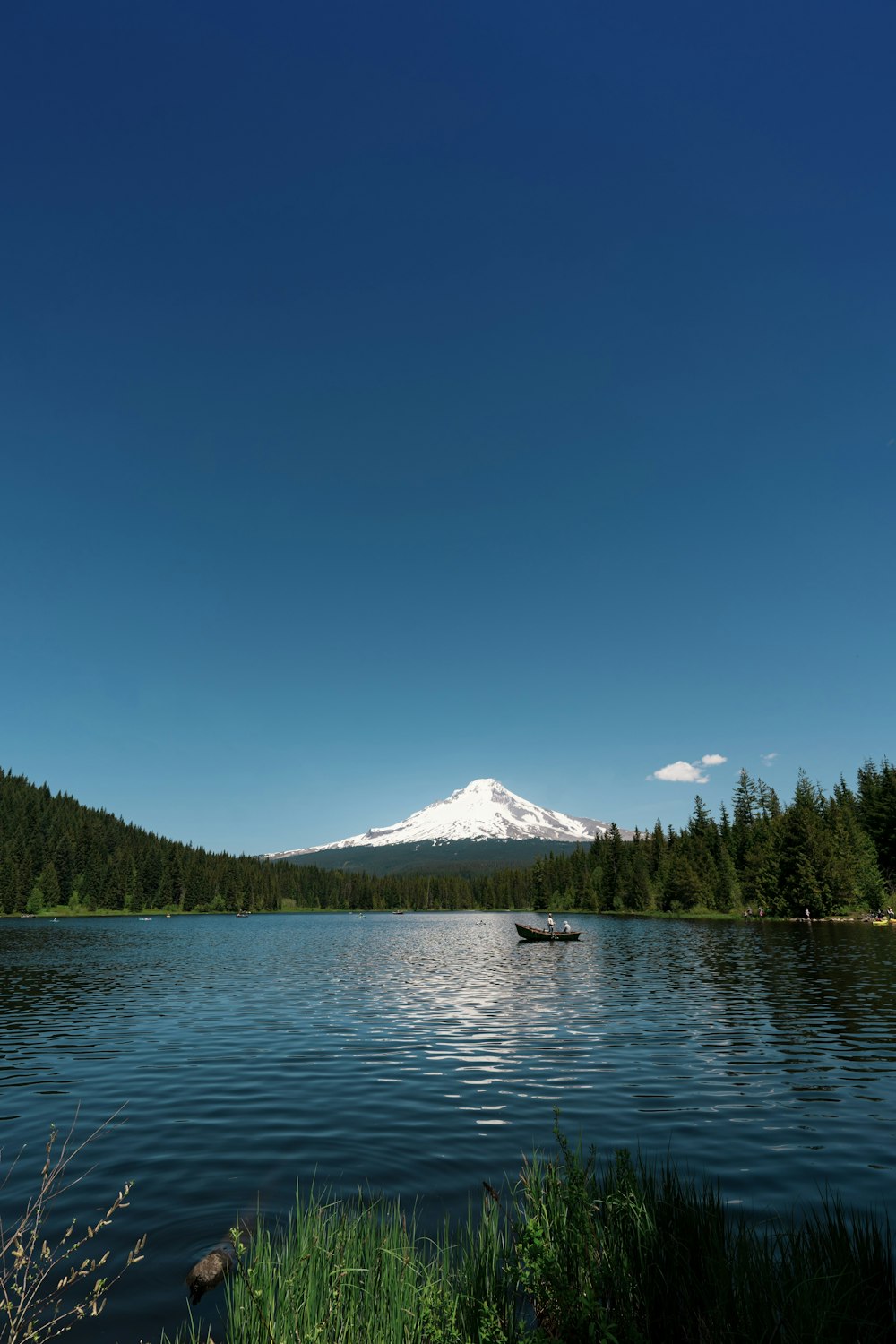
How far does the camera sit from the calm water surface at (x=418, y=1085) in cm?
1410

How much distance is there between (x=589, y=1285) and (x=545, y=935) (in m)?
89.7

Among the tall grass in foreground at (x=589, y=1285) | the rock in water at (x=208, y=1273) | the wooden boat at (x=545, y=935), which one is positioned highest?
the tall grass in foreground at (x=589, y=1285)

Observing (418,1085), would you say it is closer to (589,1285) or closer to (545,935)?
(589,1285)

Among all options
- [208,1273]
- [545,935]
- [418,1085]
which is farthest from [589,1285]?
[545,935]

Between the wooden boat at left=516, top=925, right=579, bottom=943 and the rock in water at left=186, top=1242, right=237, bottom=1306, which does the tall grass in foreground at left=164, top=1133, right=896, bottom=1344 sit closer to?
the rock in water at left=186, top=1242, right=237, bottom=1306

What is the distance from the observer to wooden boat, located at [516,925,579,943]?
91.6 metres

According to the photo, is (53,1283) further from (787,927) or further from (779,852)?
(779,852)

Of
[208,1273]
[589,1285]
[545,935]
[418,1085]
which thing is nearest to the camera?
[589,1285]

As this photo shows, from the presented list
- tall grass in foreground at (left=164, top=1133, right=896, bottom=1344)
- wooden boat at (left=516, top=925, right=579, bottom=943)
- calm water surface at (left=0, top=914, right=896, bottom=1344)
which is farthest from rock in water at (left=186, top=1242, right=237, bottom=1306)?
wooden boat at (left=516, top=925, right=579, bottom=943)

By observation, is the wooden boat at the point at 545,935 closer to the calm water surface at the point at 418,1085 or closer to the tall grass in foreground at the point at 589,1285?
the calm water surface at the point at 418,1085

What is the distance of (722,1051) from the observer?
87.2 ft

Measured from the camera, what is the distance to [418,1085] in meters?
22.5

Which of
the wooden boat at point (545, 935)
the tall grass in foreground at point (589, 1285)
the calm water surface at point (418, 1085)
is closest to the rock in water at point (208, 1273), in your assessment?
the calm water surface at point (418, 1085)

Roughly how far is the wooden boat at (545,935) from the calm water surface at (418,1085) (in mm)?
40359
